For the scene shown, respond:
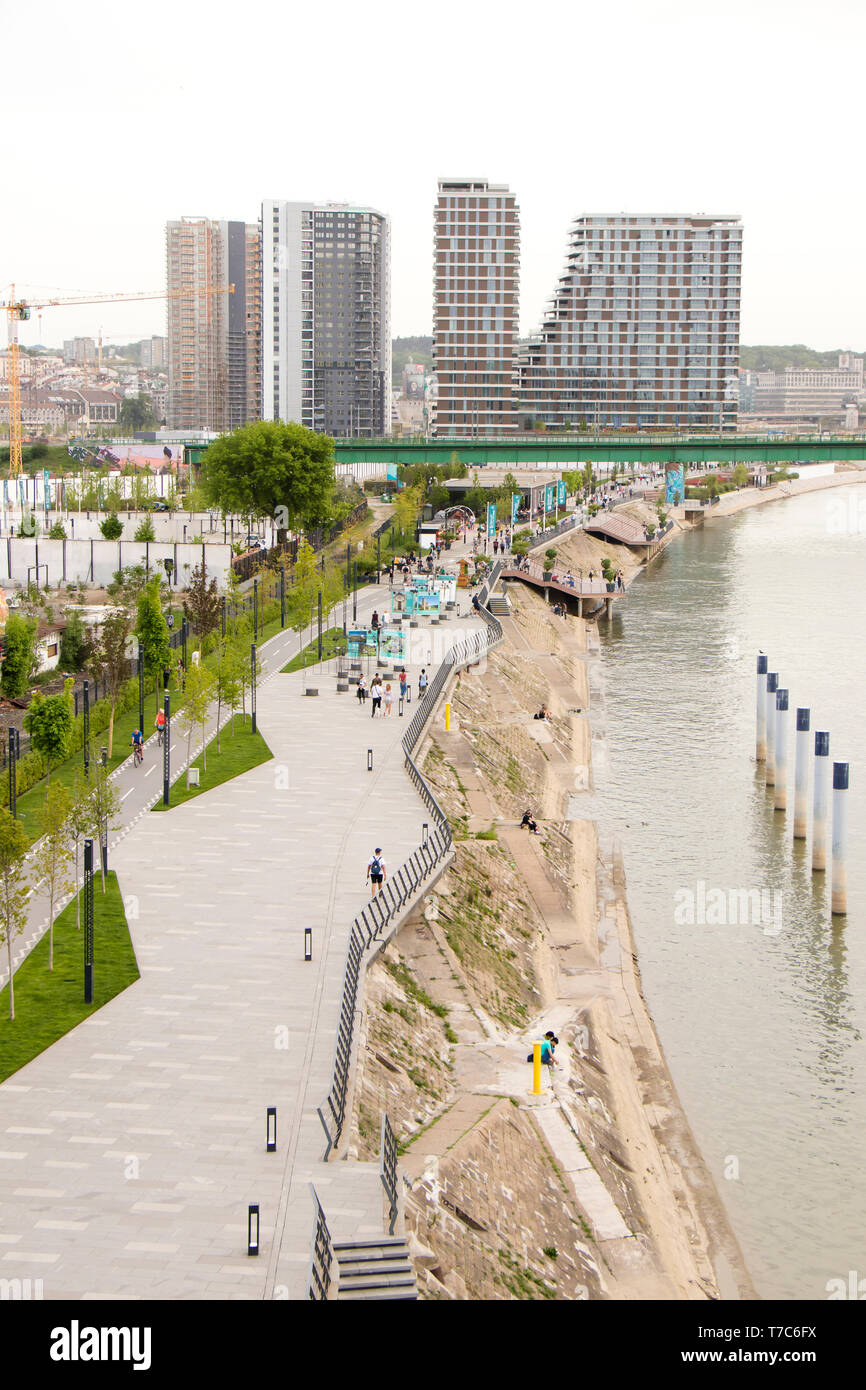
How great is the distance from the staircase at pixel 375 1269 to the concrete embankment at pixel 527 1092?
53.7 inches

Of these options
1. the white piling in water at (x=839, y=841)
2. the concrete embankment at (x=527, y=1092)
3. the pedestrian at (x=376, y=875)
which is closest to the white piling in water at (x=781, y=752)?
the white piling in water at (x=839, y=841)

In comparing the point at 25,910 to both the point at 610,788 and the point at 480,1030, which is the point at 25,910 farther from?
the point at 610,788

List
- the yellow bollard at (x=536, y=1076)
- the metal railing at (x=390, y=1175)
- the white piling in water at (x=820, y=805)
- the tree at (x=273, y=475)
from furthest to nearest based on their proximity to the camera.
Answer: the tree at (x=273, y=475) → the white piling in water at (x=820, y=805) → the yellow bollard at (x=536, y=1076) → the metal railing at (x=390, y=1175)

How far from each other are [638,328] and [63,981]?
173 meters

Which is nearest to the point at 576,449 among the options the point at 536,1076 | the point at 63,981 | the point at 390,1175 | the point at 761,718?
the point at 761,718

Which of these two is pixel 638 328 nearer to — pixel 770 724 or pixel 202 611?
pixel 202 611

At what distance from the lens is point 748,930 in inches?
1416

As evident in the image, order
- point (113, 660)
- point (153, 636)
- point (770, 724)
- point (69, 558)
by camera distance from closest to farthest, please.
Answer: point (113, 660), point (153, 636), point (770, 724), point (69, 558)

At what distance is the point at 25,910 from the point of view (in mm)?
27188

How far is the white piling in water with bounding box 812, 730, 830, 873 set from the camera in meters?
40.4

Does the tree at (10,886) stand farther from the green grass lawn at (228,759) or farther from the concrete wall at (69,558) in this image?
the concrete wall at (69,558)

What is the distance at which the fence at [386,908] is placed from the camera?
62.8 feet
